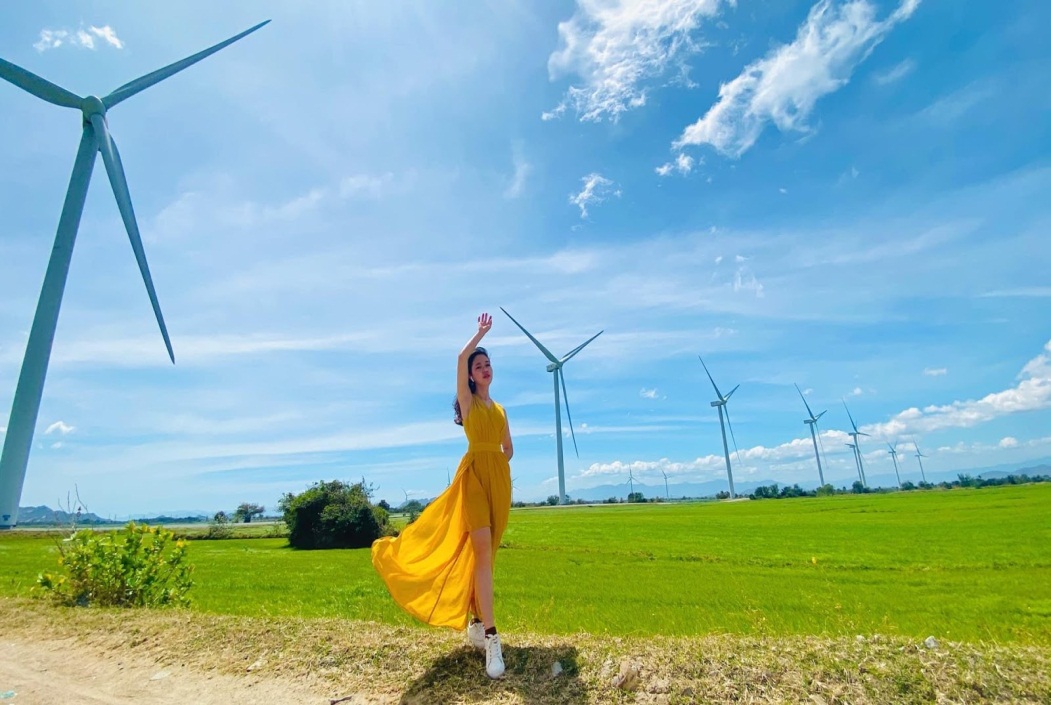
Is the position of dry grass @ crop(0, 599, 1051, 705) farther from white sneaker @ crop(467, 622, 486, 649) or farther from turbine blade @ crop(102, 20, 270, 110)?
turbine blade @ crop(102, 20, 270, 110)

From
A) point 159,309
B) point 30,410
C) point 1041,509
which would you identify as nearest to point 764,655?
point 30,410

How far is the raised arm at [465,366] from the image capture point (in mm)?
5129

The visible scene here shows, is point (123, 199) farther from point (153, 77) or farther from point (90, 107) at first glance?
point (153, 77)

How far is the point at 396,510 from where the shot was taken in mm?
62906

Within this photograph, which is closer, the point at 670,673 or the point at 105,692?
the point at 670,673

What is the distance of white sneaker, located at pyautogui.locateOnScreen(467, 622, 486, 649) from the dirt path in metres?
1.09

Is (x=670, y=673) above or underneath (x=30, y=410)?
underneath

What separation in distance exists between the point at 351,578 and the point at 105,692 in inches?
482

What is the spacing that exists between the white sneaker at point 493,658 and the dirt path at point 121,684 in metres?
1.10

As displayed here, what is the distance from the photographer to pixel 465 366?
517cm

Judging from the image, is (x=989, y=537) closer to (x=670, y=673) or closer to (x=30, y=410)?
(x=670, y=673)

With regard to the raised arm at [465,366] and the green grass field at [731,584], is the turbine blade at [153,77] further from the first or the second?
the raised arm at [465,366]

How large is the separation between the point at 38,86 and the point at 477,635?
2846cm

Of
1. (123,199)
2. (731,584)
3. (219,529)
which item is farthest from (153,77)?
(219,529)
